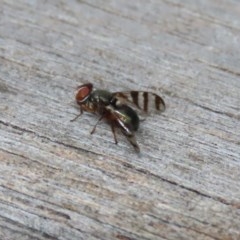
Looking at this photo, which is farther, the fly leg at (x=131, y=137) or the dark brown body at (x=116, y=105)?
the dark brown body at (x=116, y=105)

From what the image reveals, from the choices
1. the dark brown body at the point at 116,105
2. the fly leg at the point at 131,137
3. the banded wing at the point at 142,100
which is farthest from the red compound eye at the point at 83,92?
the fly leg at the point at 131,137

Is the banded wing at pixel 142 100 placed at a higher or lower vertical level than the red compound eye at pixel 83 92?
higher

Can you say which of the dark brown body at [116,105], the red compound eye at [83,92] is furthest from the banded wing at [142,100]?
the red compound eye at [83,92]

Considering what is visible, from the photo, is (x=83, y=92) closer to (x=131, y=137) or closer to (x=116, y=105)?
(x=116, y=105)

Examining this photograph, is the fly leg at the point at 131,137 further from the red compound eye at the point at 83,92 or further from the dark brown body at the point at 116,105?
the red compound eye at the point at 83,92

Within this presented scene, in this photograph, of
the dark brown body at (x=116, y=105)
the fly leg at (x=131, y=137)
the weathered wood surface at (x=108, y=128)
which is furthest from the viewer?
the dark brown body at (x=116, y=105)

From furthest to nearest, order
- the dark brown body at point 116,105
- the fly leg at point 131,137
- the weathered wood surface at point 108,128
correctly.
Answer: the dark brown body at point 116,105
the fly leg at point 131,137
the weathered wood surface at point 108,128
